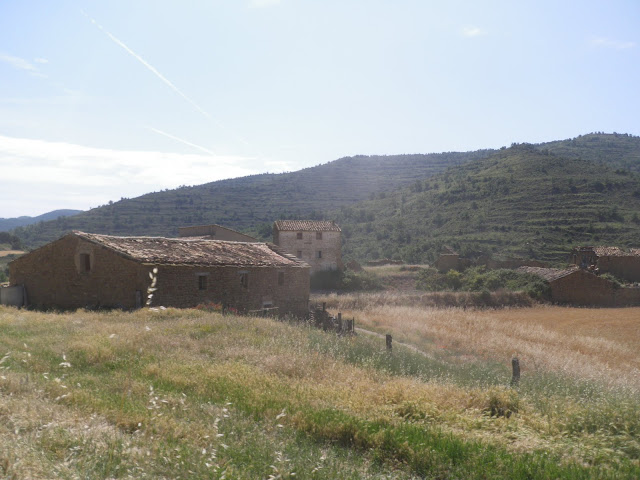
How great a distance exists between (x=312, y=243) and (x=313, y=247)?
39 centimetres

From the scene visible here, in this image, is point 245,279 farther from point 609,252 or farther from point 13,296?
point 609,252

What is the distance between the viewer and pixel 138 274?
1673 centimetres

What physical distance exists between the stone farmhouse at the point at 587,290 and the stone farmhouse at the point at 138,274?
79.6ft

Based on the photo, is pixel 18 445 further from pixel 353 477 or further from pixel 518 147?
pixel 518 147

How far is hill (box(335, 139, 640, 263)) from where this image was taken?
54.8 metres

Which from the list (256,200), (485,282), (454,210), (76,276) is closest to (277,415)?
(76,276)

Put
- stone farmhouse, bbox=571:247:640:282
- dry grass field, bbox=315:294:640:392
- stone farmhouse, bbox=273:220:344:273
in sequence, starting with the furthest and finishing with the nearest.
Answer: stone farmhouse, bbox=273:220:344:273
stone farmhouse, bbox=571:247:640:282
dry grass field, bbox=315:294:640:392

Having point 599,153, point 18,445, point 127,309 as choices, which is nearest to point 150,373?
point 18,445

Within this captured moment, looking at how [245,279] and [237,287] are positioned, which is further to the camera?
[245,279]

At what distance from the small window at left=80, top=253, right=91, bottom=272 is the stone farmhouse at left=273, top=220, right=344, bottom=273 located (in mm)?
25484

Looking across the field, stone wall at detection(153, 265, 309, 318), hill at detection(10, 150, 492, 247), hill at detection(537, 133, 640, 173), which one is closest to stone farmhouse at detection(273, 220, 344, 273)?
stone wall at detection(153, 265, 309, 318)

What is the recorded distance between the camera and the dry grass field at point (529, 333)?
15.2 m

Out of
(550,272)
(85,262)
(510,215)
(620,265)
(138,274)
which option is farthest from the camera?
(510,215)

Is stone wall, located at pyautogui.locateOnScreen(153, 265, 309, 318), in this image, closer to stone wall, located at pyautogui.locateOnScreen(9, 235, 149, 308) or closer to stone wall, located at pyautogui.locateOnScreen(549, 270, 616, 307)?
stone wall, located at pyautogui.locateOnScreen(9, 235, 149, 308)
